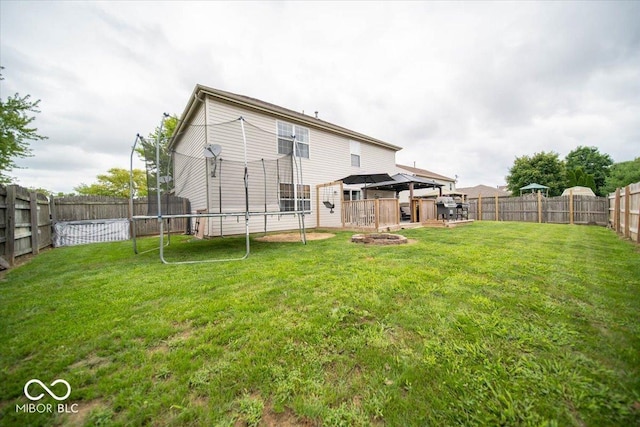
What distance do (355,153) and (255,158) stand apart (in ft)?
19.7

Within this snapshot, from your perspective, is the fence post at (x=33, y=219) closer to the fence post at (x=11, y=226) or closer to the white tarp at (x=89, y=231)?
the fence post at (x=11, y=226)

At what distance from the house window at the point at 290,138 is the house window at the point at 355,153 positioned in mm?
3028

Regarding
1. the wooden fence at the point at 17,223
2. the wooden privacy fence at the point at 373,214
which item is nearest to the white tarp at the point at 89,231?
the wooden fence at the point at 17,223

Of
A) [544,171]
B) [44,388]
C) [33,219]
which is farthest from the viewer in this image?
[544,171]

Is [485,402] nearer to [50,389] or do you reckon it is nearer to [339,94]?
[50,389]

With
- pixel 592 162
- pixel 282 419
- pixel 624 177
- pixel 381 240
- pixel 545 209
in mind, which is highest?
pixel 592 162

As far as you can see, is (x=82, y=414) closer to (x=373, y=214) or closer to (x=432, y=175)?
(x=373, y=214)

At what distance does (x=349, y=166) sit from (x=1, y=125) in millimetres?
15382

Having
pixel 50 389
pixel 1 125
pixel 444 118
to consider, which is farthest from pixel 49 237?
pixel 444 118

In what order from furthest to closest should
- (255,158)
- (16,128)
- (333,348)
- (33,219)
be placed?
(16,128), (255,158), (33,219), (333,348)

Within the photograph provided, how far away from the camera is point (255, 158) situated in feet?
28.5

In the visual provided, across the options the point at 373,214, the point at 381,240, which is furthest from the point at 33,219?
the point at 373,214

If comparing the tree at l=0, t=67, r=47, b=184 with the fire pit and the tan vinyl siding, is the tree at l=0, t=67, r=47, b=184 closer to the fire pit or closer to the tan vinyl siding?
the tan vinyl siding

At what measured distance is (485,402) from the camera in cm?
114
